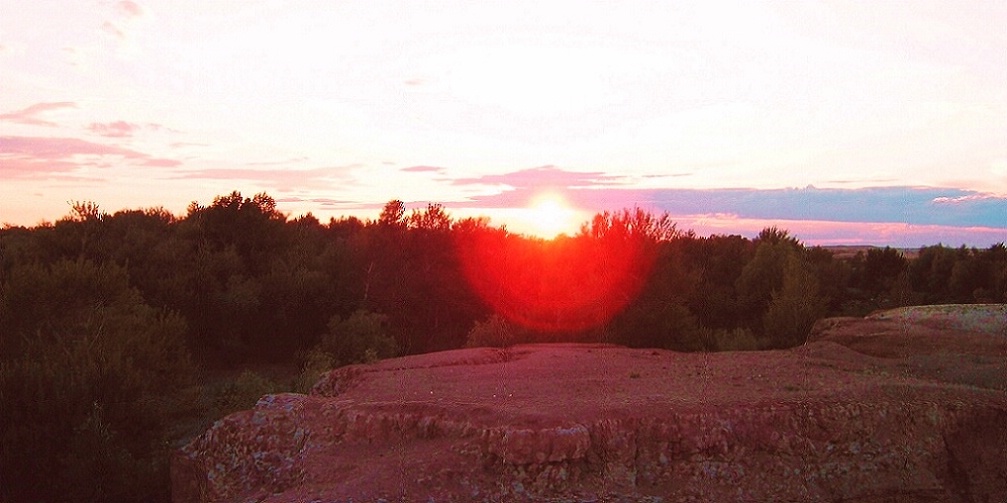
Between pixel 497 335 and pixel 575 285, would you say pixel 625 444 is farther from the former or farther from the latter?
pixel 575 285

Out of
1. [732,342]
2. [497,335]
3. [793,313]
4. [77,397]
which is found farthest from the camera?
[497,335]

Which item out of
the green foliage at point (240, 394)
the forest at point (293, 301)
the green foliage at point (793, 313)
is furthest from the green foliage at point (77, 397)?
the green foliage at point (793, 313)

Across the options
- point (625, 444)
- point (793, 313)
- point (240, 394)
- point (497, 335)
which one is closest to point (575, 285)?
point (497, 335)

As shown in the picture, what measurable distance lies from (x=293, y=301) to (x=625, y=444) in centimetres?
2034

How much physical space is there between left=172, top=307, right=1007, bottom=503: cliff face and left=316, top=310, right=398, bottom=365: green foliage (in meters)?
11.9

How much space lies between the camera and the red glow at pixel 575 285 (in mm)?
18609

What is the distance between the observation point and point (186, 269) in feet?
85.1

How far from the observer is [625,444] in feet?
27.6

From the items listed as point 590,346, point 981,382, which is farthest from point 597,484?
point 590,346

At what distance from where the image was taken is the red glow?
18.6m

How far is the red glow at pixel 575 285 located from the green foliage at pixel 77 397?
10.2m

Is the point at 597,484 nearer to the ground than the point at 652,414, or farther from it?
nearer to the ground

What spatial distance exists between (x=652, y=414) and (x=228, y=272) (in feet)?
73.6

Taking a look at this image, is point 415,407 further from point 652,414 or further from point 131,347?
point 131,347
